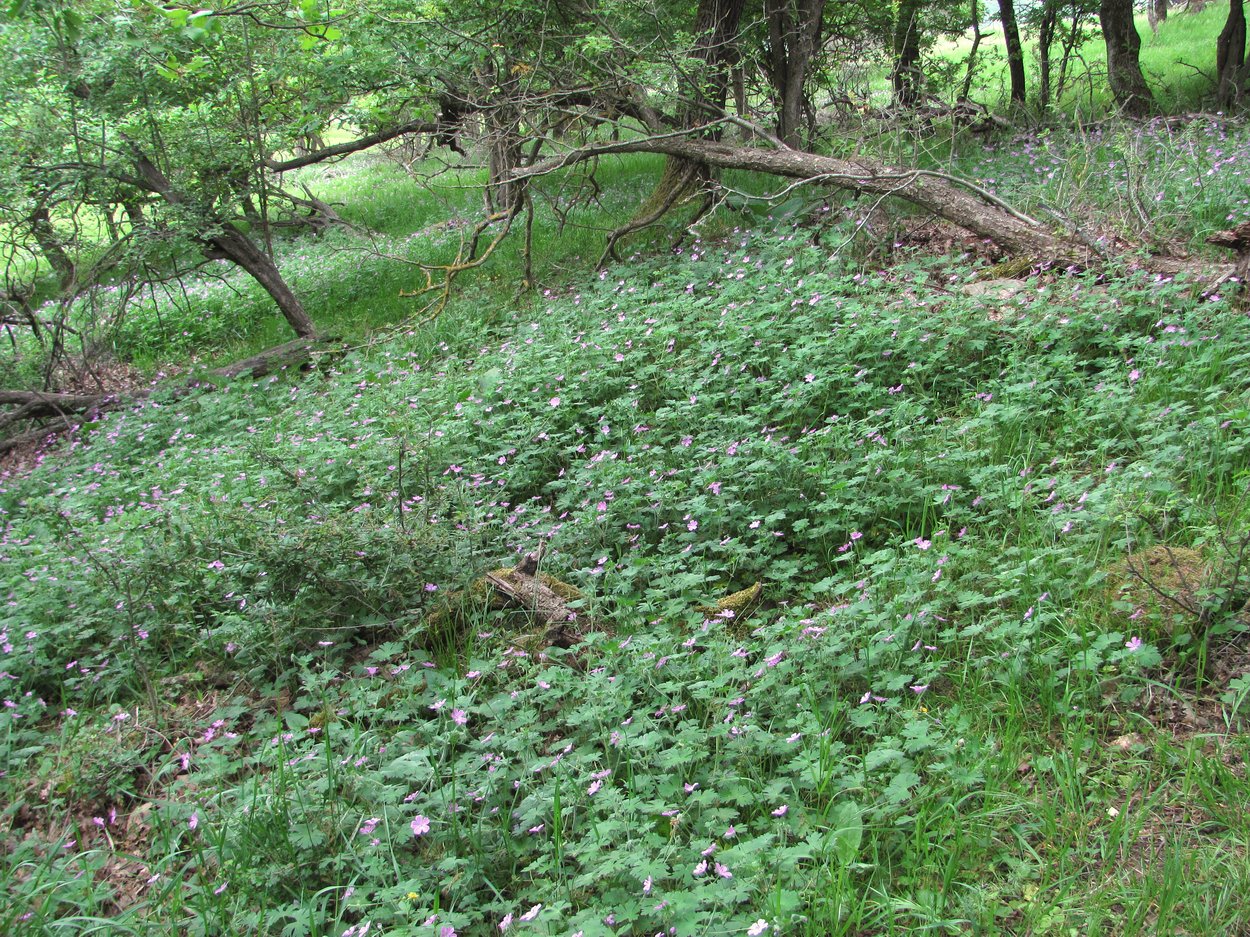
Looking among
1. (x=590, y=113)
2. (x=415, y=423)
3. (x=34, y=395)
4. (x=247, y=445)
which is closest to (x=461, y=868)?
(x=415, y=423)

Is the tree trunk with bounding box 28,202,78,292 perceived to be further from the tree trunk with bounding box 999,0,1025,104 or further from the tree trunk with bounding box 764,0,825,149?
the tree trunk with bounding box 999,0,1025,104

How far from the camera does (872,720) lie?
2.73 meters

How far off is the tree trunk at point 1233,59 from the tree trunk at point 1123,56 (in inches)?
34.9

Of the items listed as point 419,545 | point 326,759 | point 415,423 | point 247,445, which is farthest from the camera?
point 247,445

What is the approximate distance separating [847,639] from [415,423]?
356 centimetres

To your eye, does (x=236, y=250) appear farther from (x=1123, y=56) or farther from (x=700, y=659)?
(x=1123, y=56)

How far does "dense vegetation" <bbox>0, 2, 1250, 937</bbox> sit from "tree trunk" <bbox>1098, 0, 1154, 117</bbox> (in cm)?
401

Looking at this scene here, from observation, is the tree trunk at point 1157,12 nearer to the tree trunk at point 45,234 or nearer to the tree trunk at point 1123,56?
the tree trunk at point 1123,56

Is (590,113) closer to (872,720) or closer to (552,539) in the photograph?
(552,539)

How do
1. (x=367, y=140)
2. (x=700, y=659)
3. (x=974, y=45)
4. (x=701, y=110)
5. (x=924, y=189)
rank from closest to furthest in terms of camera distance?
(x=700, y=659), (x=924, y=189), (x=701, y=110), (x=367, y=140), (x=974, y=45)

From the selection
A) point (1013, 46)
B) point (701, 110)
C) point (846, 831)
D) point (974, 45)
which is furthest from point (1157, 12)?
point (846, 831)

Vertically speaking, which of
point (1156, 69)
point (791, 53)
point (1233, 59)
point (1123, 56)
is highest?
point (791, 53)

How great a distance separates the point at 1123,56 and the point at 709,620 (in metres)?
10.9

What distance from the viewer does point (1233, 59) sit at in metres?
10.8
